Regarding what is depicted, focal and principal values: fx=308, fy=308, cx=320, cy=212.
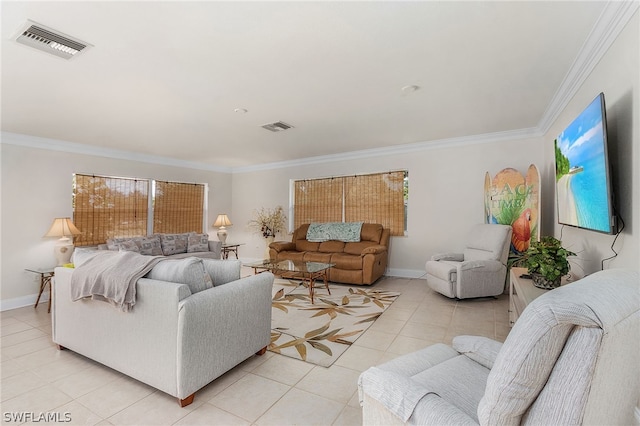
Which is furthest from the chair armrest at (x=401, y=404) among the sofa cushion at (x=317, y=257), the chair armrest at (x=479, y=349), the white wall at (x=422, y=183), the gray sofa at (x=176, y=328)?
the sofa cushion at (x=317, y=257)

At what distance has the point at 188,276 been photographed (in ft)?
6.98

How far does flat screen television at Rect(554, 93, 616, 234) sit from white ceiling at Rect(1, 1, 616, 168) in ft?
2.09

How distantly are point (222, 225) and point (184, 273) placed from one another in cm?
530

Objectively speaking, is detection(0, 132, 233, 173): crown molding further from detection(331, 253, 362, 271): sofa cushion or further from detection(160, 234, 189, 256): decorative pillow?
detection(331, 253, 362, 271): sofa cushion

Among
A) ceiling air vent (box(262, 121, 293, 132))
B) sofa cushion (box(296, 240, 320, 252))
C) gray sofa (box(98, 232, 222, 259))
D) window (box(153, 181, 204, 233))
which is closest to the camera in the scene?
ceiling air vent (box(262, 121, 293, 132))

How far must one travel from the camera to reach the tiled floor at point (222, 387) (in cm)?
188

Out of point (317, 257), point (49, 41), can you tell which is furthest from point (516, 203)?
point (49, 41)

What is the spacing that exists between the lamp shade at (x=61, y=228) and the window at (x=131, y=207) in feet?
1.81

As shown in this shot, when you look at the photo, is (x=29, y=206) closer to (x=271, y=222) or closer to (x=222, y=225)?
(x=222, y=225)

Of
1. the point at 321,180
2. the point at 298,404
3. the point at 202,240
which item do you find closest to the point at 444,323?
the point at 298,404

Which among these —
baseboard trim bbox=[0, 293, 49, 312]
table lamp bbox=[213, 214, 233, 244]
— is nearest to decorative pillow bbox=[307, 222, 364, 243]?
table lamp bbox=[213, 214, 233, 244]

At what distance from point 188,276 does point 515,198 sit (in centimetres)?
429

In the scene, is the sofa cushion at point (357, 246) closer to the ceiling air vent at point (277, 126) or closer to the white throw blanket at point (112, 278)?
the ceiling air vent at point (277, 126)

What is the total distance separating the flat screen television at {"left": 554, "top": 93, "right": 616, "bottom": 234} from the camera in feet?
6.23
